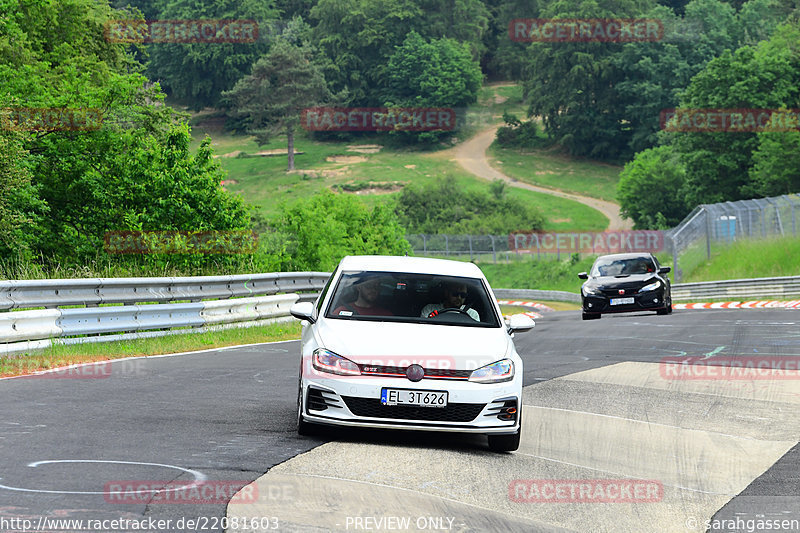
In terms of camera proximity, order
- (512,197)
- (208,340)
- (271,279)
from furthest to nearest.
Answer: (512,197), (271,279), (208,340)

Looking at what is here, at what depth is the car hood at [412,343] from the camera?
803 cm

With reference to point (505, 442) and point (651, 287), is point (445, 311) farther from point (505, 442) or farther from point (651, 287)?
point (651, 287)

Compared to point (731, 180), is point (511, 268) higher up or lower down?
lower down

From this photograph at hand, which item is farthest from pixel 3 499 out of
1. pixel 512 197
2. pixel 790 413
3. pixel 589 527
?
pixel 512 197

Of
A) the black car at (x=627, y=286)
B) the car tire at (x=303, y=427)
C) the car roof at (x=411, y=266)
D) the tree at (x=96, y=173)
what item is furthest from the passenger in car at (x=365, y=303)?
the tree at (x=96, y=173)

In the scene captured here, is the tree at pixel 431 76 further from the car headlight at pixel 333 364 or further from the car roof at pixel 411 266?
the car headlight at pixel 333 364

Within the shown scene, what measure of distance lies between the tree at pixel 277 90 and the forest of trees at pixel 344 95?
26 centimetres

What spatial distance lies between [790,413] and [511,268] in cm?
5929

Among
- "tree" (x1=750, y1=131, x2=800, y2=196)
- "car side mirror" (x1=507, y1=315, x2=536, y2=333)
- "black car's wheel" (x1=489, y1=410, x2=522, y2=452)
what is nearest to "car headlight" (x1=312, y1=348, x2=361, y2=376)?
"black car's wheel" (x1=489, y1=410, x2=522, y2=452)

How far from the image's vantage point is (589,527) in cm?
631

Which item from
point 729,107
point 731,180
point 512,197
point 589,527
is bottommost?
point 512,197

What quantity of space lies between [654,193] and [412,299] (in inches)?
3391

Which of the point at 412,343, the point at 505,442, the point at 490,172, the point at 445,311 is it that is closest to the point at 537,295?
the point at 445,311

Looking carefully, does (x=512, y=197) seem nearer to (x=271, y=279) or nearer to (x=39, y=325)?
(x=271, y=279)
